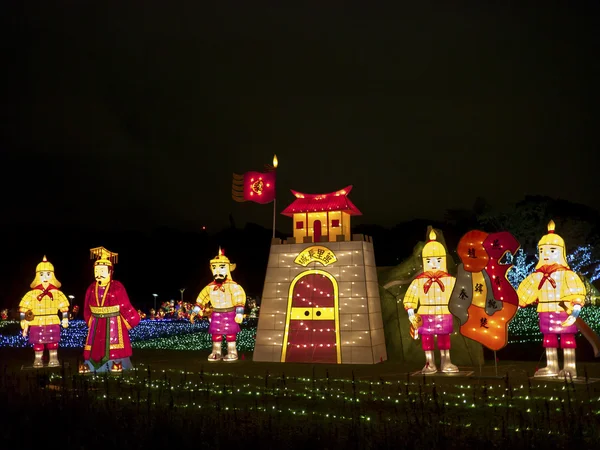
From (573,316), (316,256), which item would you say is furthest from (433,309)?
(316,256)

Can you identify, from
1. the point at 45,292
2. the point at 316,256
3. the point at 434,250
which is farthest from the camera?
the point at 316,256

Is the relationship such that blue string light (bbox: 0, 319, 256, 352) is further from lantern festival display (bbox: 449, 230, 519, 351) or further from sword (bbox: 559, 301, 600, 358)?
sword (bbox: 559, 301, 600, 358)

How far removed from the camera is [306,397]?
8.80 metres

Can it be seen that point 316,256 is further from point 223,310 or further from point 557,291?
point 557,291

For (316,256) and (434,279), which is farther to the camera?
(316,256)

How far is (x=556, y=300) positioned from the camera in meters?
11.1

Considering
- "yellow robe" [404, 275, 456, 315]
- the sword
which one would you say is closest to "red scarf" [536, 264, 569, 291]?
the sword

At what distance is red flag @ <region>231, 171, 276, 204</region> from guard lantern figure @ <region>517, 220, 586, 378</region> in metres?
7.33

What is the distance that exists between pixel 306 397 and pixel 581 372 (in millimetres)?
5663

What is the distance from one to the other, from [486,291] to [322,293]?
176 inches

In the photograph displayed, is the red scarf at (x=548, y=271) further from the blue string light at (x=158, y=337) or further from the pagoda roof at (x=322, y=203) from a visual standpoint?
the blue string light at (x=158, y=337)

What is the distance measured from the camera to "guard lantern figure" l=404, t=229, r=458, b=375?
12.1 m

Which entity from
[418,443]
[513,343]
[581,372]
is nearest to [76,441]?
[418,443]

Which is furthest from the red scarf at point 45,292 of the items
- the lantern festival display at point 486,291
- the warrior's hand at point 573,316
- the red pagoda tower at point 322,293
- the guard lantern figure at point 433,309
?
the warrior's hand at point 573,316
